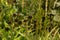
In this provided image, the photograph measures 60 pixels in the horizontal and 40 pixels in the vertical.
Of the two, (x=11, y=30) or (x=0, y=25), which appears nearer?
(x=11, y=30)

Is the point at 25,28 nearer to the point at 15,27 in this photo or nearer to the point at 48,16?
the point at 15,27

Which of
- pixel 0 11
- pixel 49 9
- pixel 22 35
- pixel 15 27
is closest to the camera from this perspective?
pixel 22 35

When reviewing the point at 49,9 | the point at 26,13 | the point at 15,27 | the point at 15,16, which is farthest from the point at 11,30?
the point at 49,9

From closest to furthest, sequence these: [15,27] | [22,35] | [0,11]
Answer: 1. [22,35]
2. [15,27]
3. [0,11]

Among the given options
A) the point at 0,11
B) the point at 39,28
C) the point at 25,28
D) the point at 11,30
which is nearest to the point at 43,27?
the point at 39,28

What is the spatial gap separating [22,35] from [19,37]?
3 centimetres

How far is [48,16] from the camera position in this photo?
215 cm

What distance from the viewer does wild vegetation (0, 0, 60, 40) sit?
1.83 meters

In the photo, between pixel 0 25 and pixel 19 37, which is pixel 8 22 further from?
pixel 19 37

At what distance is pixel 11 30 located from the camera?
185 cm

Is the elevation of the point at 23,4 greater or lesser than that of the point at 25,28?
greater

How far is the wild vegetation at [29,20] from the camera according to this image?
183cm

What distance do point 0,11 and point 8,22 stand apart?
0.17 metres

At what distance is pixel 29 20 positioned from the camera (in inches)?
82.3
